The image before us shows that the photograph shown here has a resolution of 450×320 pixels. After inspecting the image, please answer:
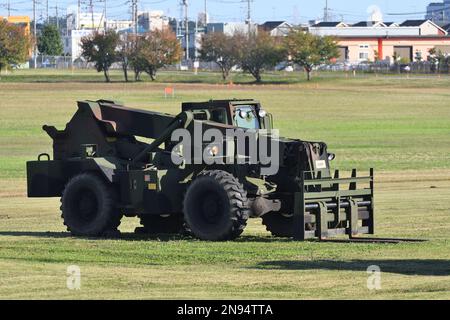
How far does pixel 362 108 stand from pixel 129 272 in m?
59.0

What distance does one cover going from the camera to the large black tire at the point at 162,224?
74.1 feet

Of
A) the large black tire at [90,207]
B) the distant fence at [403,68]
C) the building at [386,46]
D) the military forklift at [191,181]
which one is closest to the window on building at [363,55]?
the building at [386,46]

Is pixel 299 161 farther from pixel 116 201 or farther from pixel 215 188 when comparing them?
pixel 116 201

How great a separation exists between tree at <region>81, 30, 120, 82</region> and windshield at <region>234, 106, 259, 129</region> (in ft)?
332

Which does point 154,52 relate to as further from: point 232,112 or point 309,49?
point 232,112

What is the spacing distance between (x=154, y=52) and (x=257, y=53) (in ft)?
34.5

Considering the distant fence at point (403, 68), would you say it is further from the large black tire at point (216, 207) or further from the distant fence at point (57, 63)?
the large black tire at point (216, 207)

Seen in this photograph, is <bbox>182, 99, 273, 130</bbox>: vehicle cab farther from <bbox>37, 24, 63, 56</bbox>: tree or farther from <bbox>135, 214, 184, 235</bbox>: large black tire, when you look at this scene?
<bbox>37, 24, 63, 56</bbox>: tree

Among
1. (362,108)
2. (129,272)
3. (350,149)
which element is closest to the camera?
(129,272)

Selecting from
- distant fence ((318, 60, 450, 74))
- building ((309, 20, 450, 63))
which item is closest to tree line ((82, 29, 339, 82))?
distant fence ((318, 60, 450, 74))

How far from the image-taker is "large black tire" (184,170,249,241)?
66.9 feet

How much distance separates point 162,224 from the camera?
2278 cm

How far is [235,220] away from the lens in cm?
2045
